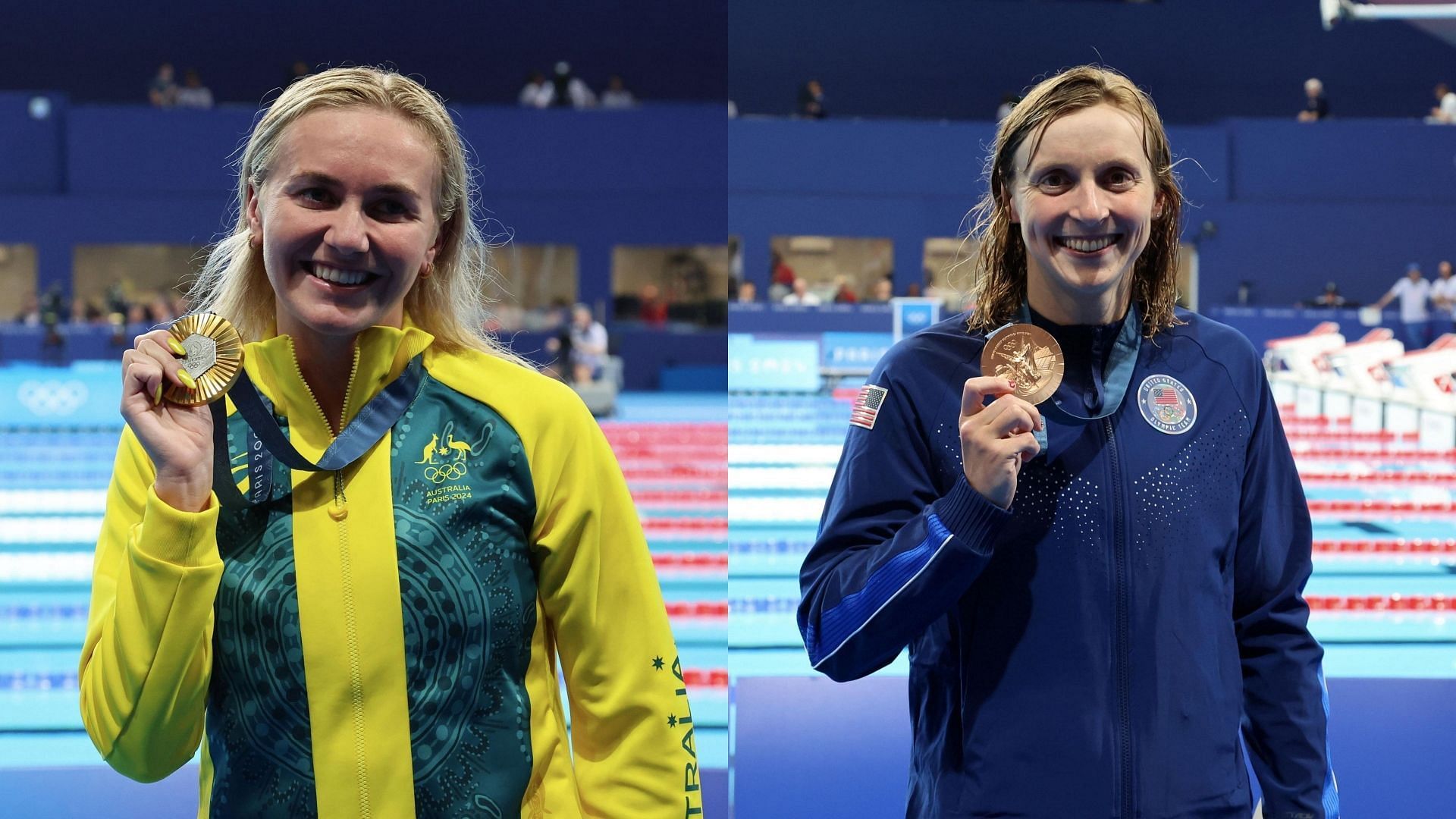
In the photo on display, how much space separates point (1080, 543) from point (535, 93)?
16.1m

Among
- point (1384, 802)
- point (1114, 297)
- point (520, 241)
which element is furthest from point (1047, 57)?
point (1114, 297)

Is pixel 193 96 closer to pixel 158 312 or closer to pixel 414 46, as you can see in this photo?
pixel 414 46

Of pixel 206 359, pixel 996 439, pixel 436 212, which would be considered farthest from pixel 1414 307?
pixel 206 359

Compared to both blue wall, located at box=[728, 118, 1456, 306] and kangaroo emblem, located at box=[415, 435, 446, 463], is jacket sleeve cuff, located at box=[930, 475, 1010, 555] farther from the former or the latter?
blue wall, located at box=[728, 118, 1456, 306]

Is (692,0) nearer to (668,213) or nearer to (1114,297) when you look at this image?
(668,213)

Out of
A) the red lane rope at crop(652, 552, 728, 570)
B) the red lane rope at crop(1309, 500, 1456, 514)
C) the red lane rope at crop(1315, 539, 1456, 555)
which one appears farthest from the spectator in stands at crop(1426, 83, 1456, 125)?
the red lane rope at crop(652, 552, 728, 570)

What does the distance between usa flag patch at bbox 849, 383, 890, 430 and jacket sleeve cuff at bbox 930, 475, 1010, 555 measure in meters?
0.17

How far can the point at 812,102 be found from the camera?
16.6m

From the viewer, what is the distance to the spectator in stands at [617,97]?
1666 cm

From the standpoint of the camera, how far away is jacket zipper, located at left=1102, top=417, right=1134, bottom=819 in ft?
4.29

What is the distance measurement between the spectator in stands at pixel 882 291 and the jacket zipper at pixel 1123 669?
47.4 feet

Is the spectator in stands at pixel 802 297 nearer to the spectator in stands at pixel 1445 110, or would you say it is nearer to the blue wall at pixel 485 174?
the blue wall at pixel 485 174

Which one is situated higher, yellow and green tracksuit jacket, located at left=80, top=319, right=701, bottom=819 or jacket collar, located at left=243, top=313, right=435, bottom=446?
jacket collar, located at left=243, top=313, right=435, bottom=446

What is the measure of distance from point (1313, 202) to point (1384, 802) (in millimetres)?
16089
